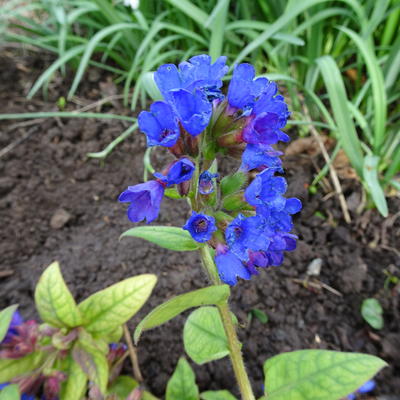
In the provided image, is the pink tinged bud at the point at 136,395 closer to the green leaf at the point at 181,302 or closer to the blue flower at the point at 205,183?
the green leaf at the point at 181,302

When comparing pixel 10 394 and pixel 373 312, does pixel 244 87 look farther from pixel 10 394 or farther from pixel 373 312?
pixel 373 312

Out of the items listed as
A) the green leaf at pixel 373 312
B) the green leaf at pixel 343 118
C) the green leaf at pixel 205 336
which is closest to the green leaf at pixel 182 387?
the green leaf at pixel 205 336

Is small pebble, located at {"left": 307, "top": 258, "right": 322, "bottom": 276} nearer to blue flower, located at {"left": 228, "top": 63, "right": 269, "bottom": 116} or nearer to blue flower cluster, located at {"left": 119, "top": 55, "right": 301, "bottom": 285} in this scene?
blue flower cluster, located at {"left": 119, "top": 55, "right": 301, "bottom": 285}

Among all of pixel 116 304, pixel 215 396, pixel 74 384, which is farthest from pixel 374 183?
pixel 74 384

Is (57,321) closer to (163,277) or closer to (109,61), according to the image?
(163,277)

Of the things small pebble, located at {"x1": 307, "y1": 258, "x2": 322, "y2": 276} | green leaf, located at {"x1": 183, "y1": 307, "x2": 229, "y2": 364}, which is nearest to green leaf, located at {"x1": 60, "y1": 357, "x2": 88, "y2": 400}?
green leaf, located at {"x1": 183, "y1": 307, "x2": 229, "y2": 364}

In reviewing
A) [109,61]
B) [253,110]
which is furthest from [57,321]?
[109,61]
